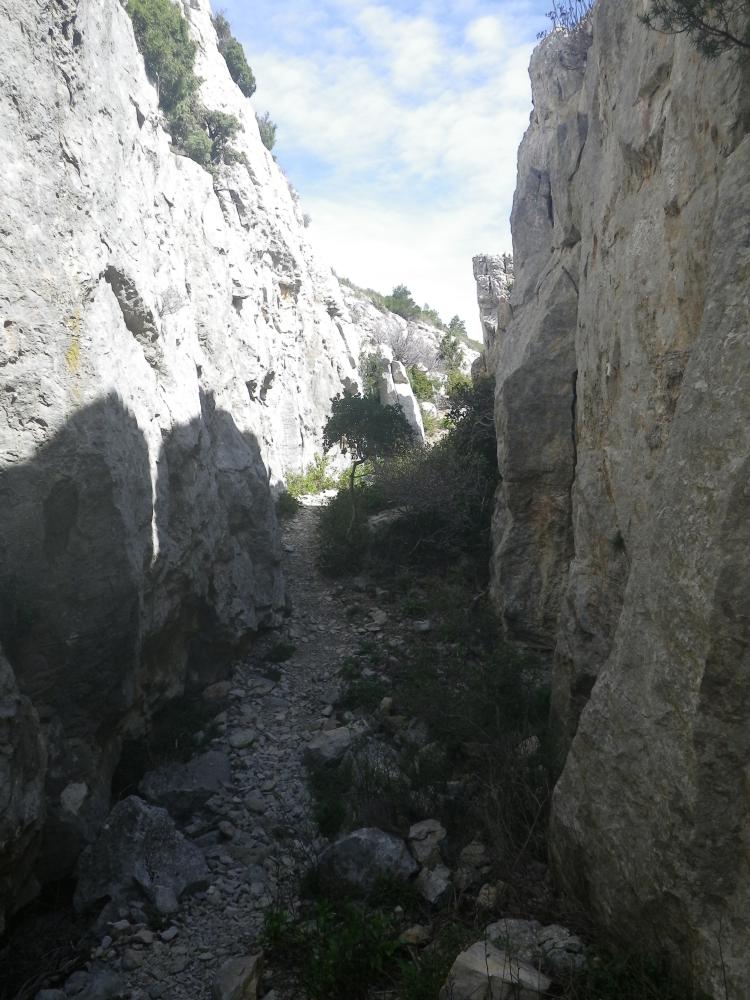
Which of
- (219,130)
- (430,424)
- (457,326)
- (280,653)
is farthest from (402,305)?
(280,653)

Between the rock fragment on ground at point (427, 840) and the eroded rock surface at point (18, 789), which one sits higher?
the eroded rock surface at point (18, 789)

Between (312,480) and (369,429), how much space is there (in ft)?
12.1

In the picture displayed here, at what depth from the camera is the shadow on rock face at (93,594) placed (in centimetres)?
635

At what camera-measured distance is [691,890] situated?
363 centimetres

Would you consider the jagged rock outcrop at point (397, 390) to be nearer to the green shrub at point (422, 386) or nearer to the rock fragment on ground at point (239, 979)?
the green shrub at point (422, 386)

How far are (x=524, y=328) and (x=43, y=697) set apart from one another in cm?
803

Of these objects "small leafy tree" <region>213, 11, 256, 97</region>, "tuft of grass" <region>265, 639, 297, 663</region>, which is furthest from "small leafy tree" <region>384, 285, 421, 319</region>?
"tuft of grass" <region>265, 639, 297, 663</region>

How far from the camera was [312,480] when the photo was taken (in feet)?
66.7

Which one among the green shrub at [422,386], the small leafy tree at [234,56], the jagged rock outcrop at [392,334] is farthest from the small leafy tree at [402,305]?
the small leafy tree at [234,56]

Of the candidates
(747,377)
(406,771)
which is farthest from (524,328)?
(747,377)

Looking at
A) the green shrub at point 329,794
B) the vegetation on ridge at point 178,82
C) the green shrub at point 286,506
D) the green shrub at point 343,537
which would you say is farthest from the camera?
the vegetation on ridge at point 178,82

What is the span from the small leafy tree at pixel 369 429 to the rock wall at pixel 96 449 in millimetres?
4991

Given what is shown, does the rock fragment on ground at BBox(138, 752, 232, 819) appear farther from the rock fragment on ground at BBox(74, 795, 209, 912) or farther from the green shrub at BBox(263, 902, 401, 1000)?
the green shrub at BBox(263, 902, 401, 1000)

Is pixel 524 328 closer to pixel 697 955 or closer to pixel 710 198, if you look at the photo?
pixel 710 198
